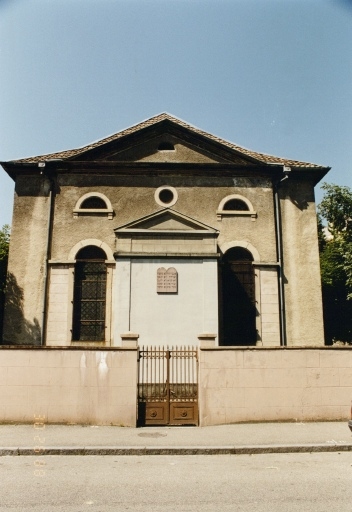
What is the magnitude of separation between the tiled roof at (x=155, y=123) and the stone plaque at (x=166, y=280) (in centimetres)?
544

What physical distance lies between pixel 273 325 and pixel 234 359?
16.4 feet

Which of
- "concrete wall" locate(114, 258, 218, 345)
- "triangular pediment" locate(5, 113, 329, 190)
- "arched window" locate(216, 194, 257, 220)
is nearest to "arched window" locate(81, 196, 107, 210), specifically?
"triangular pediment" locate(5, 113, 329, 190)

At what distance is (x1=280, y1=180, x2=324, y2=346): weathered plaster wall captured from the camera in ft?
50.6

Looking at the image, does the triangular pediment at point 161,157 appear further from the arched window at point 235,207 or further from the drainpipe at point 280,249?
the arched window at point 235,207

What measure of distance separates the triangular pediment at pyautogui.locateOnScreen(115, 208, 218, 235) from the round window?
118cm

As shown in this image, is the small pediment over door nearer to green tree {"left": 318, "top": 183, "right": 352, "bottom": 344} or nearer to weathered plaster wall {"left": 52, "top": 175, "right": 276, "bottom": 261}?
weathered plaster wall {"left": 52, "top": 175, "right": 276, "bottom": 261}

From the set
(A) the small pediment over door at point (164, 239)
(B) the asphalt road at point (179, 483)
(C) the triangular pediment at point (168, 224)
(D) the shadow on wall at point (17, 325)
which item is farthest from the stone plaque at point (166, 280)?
(B) the asphalt road at point (179, 483)

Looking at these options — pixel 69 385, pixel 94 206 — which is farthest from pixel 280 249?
pixel 69 385

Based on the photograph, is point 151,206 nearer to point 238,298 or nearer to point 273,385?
point 238,298

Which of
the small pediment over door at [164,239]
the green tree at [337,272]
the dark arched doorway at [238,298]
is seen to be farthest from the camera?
the green tree at [337,272]

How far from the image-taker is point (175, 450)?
8.12 meters

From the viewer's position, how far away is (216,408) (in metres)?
10.4

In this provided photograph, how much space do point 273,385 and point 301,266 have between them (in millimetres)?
6465

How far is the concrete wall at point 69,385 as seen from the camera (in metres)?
10.3
